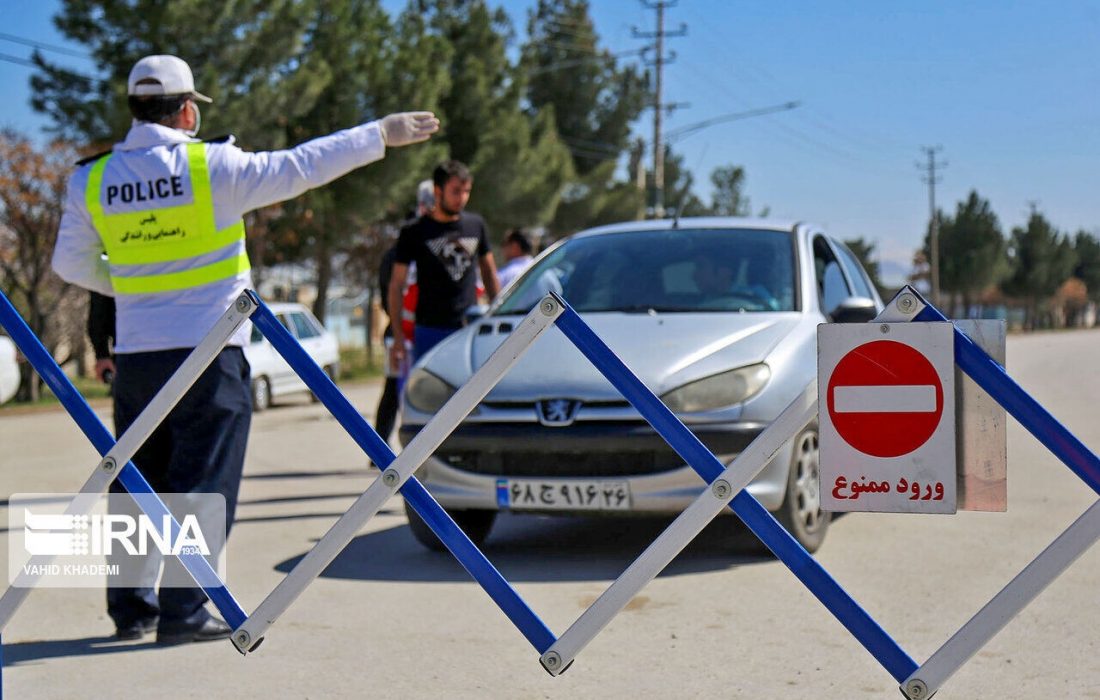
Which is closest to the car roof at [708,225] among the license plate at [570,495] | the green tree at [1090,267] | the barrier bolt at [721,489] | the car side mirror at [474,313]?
the car side mirror at [474,313]

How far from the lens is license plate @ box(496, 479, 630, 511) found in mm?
5844

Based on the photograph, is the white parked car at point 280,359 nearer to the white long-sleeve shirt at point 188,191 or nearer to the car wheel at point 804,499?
the car wheel at point 804,499

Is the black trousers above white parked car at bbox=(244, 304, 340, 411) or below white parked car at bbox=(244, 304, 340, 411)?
above

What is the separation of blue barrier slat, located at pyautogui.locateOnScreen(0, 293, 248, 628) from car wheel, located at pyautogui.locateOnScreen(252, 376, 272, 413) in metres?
15.3

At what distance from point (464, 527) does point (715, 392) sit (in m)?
1.53

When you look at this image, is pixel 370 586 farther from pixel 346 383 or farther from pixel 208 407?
pixel 346 383

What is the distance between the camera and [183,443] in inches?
187

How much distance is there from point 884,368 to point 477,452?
128 inches

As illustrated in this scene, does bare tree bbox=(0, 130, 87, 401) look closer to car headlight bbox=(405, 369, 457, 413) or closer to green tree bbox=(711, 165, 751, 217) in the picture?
car headlight bbox=(405, 369, 457, 413)

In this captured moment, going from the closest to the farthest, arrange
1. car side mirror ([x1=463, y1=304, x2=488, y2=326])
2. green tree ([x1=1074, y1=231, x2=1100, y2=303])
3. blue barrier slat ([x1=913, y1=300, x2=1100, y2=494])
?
blue barrier slat ([x1=913, y1=300, x2=1100, y2=494]), car side mirror ([x1=463, y1=304, x2=488, y2=326]), green tree ([x1=1074, y1=231, x2=1100, y2=303])

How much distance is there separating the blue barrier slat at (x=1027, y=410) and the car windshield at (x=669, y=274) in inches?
147

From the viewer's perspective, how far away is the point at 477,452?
611 cm

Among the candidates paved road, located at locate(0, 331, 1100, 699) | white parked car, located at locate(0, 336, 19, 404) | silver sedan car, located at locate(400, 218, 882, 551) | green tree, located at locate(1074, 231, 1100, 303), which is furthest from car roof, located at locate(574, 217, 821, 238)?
green tree, located at locate(1074, 231, 1100, 303)

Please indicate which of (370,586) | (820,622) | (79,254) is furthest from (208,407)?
(820,622)
